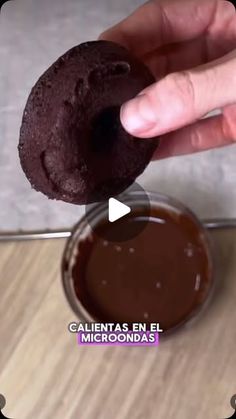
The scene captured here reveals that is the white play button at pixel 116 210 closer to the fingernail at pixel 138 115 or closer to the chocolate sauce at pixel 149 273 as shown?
the chocolate sauce at pixel 149 273

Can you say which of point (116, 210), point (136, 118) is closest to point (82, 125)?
point (136, 118)

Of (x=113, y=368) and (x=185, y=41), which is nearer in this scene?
(x=113, y=368)

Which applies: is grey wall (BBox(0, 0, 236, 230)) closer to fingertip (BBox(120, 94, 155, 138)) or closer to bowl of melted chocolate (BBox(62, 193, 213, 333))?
bowl of melted chocolate (BBox(62, 193, 213, 333))

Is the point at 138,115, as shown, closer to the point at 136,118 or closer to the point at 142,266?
the point at 136,118

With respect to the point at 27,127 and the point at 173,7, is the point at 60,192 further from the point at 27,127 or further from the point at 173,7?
the point at 173,7

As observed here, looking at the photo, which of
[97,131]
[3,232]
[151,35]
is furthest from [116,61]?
[3,232]
